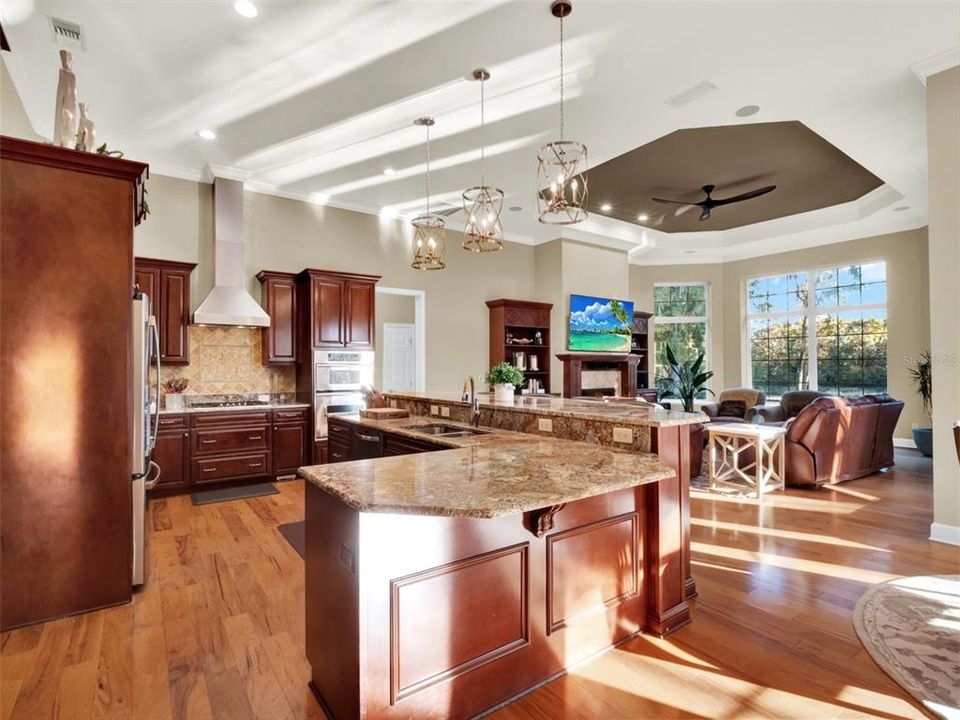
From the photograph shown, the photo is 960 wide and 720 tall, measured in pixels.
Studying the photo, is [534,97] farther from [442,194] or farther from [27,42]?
[27,42]

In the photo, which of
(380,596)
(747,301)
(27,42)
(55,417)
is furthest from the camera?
(747,301)

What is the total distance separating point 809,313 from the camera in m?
8.80

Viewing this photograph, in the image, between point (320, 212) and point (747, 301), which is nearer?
point (320, 212)

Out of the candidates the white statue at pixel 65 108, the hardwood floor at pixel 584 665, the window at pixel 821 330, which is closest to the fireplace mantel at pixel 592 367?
the window at pixel 821 330

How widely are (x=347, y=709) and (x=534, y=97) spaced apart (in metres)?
4.38

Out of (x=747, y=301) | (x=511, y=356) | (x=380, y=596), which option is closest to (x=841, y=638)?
(x=380, y=596)

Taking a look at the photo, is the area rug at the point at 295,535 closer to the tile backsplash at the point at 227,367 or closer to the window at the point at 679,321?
the tile backsplash at the point at 227,367

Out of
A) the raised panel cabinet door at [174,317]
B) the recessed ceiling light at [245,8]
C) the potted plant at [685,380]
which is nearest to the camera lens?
the recessed ceiling light at [245,8]

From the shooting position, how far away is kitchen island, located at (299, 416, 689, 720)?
5.15 feet

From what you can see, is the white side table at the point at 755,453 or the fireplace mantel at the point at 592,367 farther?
the fireplace mantel at the point at 592,367

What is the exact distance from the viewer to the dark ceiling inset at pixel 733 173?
5.37 metres

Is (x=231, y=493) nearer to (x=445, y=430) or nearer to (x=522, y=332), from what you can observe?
(x=445, y=430)

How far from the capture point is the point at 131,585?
8.86 ft

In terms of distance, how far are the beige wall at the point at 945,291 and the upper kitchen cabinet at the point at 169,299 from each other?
6949mm
